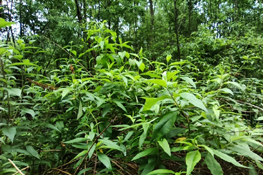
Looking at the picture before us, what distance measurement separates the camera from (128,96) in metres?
0.80

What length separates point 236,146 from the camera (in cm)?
59

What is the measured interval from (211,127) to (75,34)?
225 inches

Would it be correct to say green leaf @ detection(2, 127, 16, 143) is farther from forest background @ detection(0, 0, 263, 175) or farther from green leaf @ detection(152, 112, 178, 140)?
green leaf @ detection(152, 112, 178, 140)

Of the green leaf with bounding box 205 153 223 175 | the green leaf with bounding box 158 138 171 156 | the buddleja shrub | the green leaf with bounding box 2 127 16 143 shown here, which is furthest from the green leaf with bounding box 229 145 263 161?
the green leaf with bounding box 2 127 16 143

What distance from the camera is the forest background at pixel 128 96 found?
61 cm

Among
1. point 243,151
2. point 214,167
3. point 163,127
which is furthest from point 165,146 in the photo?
point 243,151

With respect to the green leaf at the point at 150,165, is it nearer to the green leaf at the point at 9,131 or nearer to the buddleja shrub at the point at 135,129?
the buddleja shrub at the point at 135,129

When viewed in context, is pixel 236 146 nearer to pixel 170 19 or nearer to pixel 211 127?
pixel 211 127

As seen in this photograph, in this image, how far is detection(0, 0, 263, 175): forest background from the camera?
0.61 m

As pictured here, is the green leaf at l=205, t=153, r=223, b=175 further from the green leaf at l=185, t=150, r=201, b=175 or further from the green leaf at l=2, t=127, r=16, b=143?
the green leaf at l=2, t=127, r=16, b=143

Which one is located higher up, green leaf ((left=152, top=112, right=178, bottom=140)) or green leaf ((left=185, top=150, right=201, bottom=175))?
green leaf ((left=152, top=112, right=178, bottom=140))

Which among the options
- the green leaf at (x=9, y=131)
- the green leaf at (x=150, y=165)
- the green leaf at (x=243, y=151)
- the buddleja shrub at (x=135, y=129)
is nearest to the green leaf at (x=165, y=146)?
the buddleja shrub at (x=135, y=129)

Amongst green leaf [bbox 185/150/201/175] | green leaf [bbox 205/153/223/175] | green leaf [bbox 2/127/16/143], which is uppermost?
green leaf [bbox 2/127/16/143]

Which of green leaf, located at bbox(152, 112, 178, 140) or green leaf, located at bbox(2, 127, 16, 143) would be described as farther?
green leaf, located at bbox(2, 127, 16, 143)
